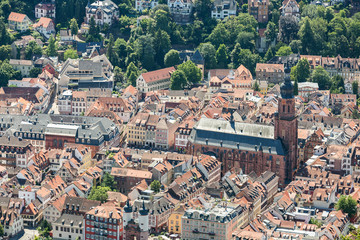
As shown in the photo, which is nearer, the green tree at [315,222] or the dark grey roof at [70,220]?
the green tree at [315,222]

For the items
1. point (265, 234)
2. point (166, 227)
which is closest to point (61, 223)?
point (166, 227)

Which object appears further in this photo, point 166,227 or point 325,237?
point 166,227

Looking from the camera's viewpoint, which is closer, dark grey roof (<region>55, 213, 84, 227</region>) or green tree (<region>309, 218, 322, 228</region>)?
green tree (<region>309, 218, 322, 228</region>)

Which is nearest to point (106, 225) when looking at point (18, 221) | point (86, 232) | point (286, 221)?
point (86, 232)

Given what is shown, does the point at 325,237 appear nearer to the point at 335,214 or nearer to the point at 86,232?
the point at 335,214

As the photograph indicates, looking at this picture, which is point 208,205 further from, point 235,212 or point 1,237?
point 1,237

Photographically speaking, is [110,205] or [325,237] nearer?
[325,237]

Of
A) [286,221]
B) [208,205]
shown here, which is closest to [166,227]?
[208,205]

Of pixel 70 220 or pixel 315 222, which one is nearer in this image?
pixel 315 222
